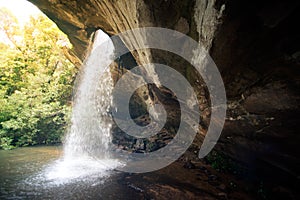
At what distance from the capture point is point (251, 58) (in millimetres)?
2961

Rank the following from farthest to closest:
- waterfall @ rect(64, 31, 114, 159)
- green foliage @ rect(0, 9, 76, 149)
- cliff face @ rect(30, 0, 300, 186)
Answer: green foliage @ rect(0, 9, 76, 149) < waterfall @ rect(64, 31, 114, 159) < cliff face @ rect(30, 0, 300, 186)

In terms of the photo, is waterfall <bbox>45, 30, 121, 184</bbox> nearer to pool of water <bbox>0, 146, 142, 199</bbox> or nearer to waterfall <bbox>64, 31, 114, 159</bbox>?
waterfall <bbox>64, 31, 114, 159</bbox>

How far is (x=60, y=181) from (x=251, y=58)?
5326mm

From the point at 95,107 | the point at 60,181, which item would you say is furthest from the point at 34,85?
the point at 60,181

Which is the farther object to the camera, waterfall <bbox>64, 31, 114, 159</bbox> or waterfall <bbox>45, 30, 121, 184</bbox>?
waterfall <bbox>64, 31, 114, 159</bbox>

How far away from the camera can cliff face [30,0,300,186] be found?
2.48 meters

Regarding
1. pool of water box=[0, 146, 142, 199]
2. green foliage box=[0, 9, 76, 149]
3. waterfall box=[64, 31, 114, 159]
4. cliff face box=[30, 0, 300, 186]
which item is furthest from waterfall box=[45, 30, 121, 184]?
cliff face box=[30, 0, 300, 186]

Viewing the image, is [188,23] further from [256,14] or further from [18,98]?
[18,98]

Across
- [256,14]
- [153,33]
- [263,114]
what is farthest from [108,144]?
[256,14]

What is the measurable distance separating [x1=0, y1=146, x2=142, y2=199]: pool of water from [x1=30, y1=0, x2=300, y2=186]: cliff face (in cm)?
292

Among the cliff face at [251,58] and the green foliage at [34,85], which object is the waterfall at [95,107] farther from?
the cliff face at [251,58]

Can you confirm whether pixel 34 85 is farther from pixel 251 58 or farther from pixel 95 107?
pixel 251 58

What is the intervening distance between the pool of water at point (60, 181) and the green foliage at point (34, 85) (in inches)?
186

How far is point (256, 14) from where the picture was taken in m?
2.46
